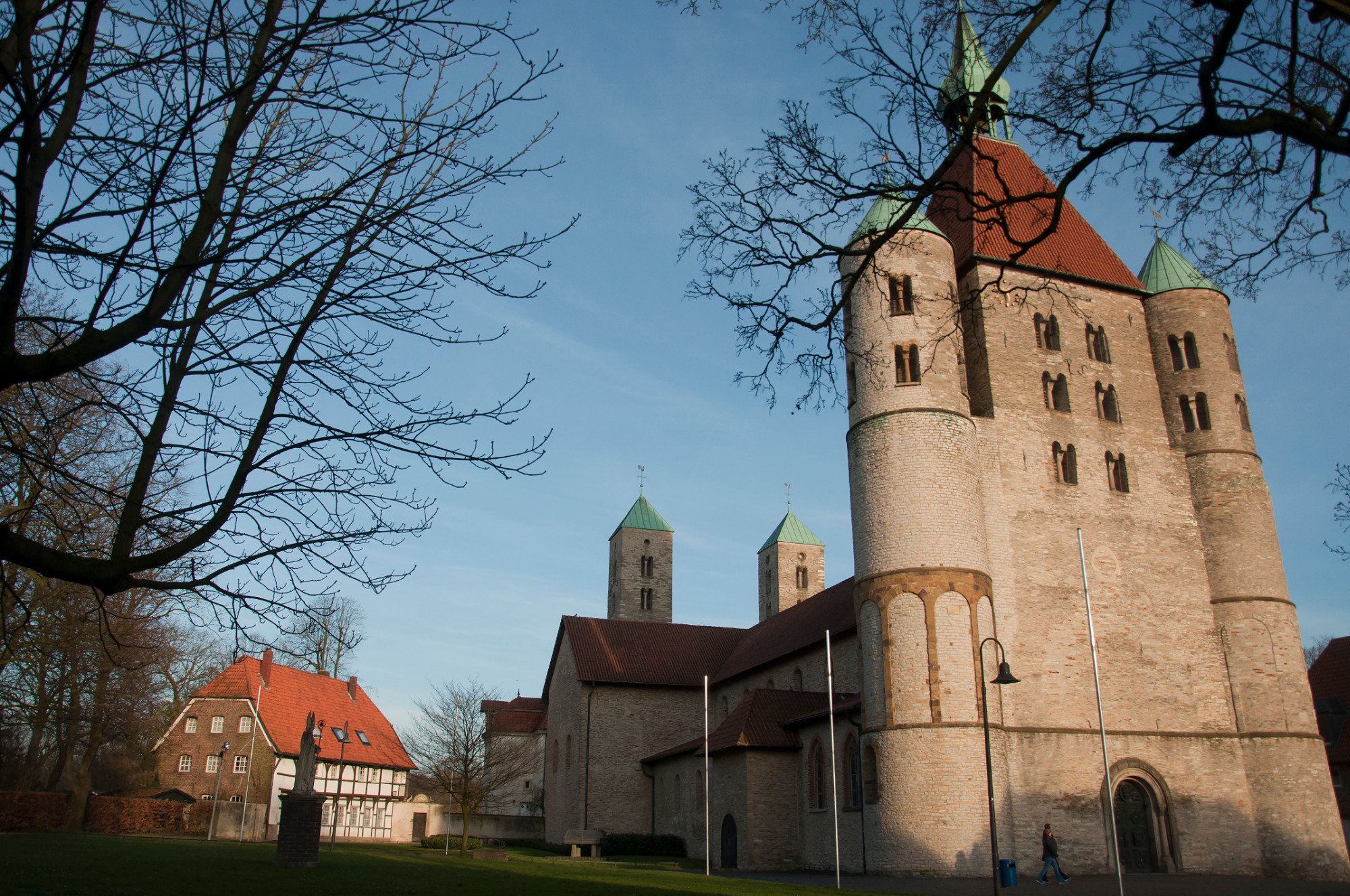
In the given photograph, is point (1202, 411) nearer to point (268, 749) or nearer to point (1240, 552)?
point (1240, 552)

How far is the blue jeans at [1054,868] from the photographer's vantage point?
23.3 m

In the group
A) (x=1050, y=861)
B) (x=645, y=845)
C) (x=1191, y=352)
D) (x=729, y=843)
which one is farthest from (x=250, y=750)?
(x=1191, y=352)

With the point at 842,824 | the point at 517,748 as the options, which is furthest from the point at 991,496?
the point at 517,748

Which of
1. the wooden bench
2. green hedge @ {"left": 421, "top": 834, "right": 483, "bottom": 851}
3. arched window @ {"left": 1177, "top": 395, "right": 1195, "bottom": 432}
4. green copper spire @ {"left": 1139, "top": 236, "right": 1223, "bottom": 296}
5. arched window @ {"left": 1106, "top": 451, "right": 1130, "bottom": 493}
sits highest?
green copper spire @ {"left": 1139, "top": 236, "right": 1223, "bottom": 296}

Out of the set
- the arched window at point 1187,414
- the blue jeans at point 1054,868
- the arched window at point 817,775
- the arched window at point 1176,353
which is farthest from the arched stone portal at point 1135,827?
the arched window at point 1176,353

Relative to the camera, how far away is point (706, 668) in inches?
1857

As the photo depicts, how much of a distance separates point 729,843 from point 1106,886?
12.9m

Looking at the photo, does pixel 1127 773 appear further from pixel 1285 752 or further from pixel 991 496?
pixel 991 496

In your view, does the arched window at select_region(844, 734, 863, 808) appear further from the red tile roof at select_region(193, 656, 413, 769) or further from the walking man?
the red tile roof at select_region(193, 656, 413, 769)

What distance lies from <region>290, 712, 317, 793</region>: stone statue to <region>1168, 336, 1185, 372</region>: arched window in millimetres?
27786

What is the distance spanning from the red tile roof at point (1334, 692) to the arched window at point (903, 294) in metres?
21.7

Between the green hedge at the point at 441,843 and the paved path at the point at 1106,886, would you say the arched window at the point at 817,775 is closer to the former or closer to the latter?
the paved path at the point at 1106,886

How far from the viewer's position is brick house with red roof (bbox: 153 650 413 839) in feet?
143

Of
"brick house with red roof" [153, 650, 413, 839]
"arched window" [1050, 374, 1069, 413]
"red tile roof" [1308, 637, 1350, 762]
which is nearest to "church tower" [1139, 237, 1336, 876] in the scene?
"arched window" [1050, 374, 1069, 413]
